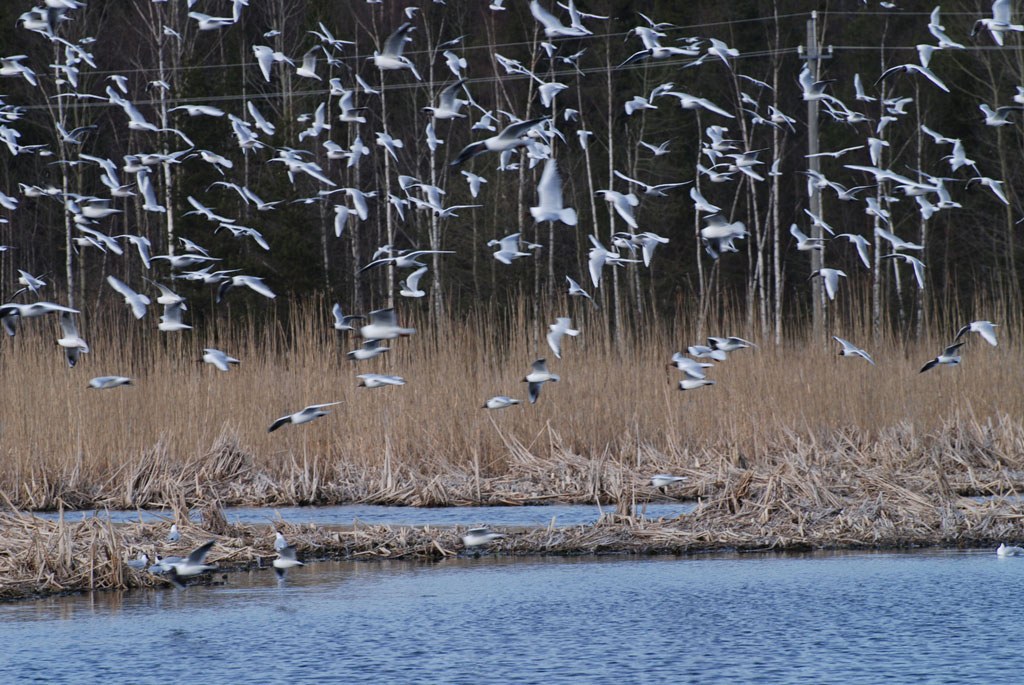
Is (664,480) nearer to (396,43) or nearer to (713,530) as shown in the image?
(713,530)

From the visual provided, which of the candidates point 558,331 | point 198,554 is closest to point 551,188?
point 198,554

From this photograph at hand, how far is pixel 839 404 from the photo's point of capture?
13.7 metres

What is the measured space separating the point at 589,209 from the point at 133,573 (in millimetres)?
24438

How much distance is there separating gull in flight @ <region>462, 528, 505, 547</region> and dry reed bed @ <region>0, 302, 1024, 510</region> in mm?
2432

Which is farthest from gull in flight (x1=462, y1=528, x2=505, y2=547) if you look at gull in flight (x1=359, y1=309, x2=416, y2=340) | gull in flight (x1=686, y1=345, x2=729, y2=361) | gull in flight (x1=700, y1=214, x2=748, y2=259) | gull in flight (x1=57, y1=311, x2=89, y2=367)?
gull in flight (x1=57, y1=311, x2=89, y2=367)

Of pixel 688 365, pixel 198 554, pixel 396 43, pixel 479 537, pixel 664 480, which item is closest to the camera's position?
pixel 198 554

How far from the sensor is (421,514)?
38.8ft

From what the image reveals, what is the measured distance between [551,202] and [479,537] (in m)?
2.30

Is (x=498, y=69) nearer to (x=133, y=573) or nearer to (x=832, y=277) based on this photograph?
(x=832, y=277)

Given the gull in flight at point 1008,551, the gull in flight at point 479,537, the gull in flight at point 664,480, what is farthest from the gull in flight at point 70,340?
the gull in flight at point 1008,551

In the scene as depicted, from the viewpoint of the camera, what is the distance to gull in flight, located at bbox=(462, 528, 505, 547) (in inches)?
376

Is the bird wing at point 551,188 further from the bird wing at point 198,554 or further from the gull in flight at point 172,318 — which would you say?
Result: the gull in flight at point 172,318

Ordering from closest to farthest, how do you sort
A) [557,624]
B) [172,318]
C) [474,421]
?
[557,624]
[172,318]
[474,421]

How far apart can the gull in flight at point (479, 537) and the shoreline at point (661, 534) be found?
0.05 meters
